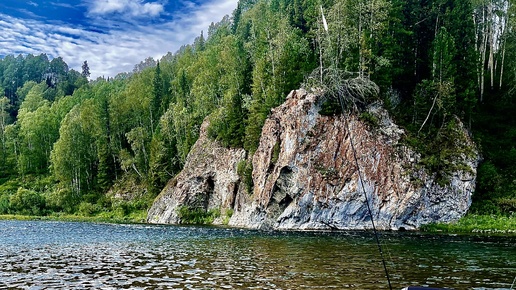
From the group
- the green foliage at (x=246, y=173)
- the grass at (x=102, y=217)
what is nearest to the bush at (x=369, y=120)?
the green foliage at (x=246, y=173)

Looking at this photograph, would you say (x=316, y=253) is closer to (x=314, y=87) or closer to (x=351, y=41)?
(x=314, y=87)

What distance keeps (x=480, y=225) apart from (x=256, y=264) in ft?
104

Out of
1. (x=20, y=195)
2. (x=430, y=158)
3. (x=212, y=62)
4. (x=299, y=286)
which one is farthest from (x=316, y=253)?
(x=20, y=195)

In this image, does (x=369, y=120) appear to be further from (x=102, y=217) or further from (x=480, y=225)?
(x=102, y=217)

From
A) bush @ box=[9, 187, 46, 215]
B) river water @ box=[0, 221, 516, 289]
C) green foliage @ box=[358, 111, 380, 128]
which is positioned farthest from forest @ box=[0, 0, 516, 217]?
river water @ box=[0, 221, 516, 289]

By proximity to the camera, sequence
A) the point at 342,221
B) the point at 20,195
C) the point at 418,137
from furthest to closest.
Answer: the point at 20,195 → the point at 418,137 → the point at 342,221

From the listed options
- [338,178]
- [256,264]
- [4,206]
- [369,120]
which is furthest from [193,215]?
[4,206]

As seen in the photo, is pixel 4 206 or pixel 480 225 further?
pixel 4 206

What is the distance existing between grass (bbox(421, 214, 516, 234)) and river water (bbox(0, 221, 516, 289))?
995cm

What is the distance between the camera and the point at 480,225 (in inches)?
1726

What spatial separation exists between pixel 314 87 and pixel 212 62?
143 ft

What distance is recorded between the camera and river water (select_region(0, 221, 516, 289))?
17.0 m

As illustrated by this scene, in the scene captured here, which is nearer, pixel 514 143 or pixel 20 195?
pixel 514 143

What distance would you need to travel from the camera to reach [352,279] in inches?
691
